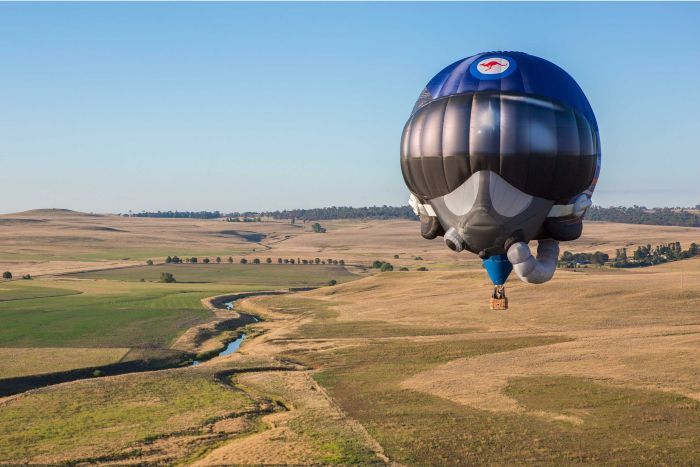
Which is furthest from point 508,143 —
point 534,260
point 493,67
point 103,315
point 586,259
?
point 586,259

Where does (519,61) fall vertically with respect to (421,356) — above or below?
above

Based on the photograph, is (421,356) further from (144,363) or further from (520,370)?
(144,363)

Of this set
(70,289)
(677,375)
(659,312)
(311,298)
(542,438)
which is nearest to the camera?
(542,438)

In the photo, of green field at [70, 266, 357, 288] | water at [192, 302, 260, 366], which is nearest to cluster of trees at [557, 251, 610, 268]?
green field at [70, 266, 357, 288]

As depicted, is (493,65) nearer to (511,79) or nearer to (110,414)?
(511,79)

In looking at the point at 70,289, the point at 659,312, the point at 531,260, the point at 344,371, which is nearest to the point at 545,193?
the point at 531,260

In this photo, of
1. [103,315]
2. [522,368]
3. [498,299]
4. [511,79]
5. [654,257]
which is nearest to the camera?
[511,79]
